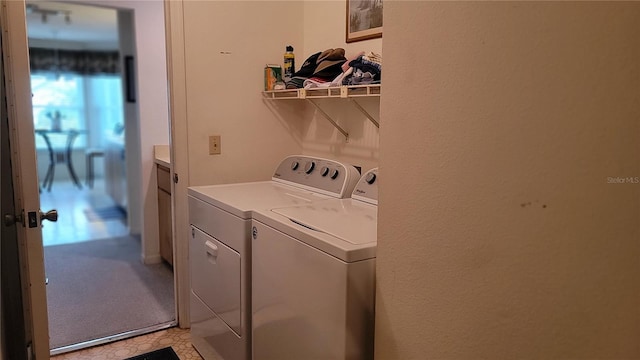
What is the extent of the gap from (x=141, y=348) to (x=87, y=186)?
19.7 ft

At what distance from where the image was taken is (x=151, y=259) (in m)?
3.81

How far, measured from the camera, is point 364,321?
1.35 m

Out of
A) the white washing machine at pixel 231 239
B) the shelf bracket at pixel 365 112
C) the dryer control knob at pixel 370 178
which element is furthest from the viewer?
the shelf bracket at pixel 365 112

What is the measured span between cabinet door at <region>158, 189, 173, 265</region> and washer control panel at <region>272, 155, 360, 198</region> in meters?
1.24

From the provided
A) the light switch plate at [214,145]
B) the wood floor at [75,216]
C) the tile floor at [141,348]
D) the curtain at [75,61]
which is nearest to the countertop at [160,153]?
the wood floor at [75,216]

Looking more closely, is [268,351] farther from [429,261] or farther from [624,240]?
[624,240]

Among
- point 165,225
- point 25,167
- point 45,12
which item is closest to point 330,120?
point 25,167

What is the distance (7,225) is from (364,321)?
145 cm

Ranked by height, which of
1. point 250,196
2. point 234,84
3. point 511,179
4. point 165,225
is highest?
point 234,84

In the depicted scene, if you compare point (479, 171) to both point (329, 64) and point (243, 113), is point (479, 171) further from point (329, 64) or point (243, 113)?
point (243, 113)

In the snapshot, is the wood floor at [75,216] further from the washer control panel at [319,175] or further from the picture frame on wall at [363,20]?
the picture frame on wall at [363,20]

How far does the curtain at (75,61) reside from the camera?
7.21 m

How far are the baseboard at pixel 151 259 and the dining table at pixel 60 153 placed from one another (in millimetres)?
4514

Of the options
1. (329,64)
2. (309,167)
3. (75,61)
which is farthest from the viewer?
(75,61)
